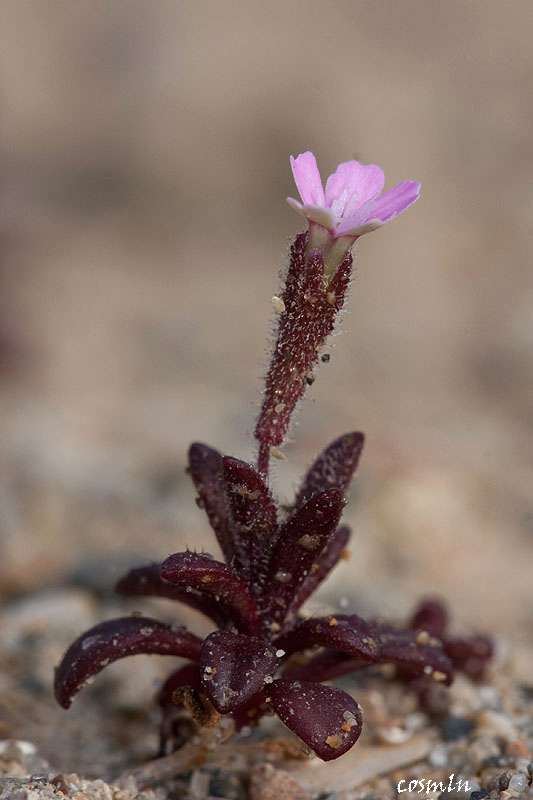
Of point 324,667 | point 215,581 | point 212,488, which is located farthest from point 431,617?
point 215,581

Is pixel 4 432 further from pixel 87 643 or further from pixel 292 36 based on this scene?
pixel 292 36

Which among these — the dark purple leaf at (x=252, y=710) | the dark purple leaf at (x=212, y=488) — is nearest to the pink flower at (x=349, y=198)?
the dark purple leaf at (x=212, y=488)

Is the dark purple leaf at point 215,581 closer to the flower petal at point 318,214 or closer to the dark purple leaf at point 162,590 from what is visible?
the dark purple leaf at point 162,590

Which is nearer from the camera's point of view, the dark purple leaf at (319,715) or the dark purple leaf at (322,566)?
the dark purple leaf at (319,715)

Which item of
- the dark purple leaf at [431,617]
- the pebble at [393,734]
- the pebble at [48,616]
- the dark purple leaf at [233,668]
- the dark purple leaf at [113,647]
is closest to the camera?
the dark purple leaf at [233,668]

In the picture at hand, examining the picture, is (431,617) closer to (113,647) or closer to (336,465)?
(336,465)

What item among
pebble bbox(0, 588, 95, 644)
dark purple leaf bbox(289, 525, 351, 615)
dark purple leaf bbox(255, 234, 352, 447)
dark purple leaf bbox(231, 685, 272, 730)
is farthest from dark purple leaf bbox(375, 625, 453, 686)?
pebble bbox(0, 588, 95, 644)
